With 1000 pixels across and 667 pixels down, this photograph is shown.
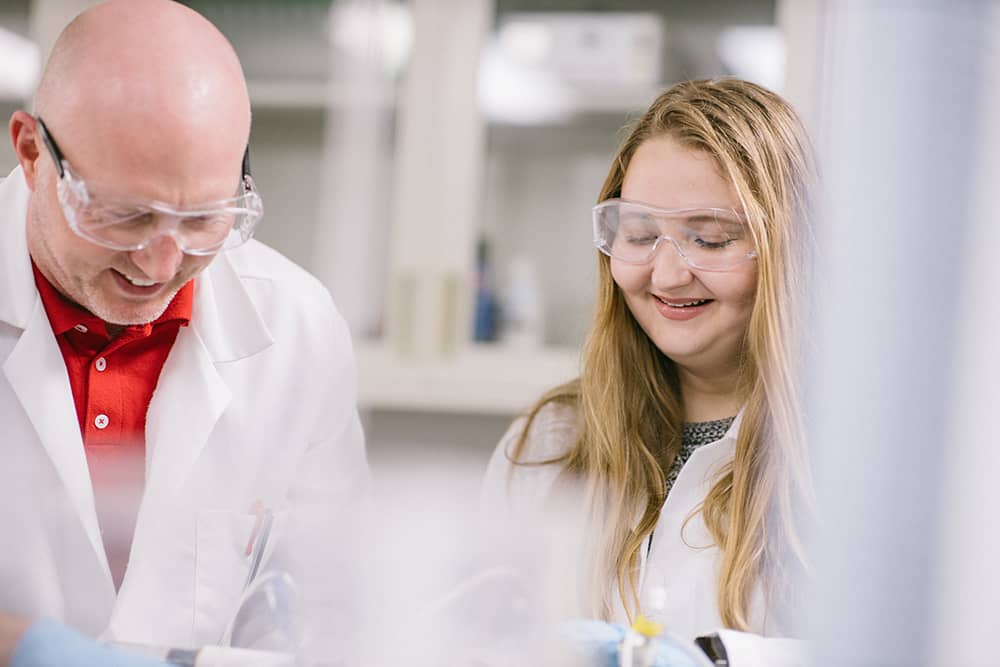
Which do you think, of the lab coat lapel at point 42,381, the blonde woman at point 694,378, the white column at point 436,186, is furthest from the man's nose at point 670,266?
the white column at point 436,186

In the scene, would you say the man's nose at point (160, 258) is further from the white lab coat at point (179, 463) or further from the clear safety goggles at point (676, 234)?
the clear safety goggles at point (676, 234)

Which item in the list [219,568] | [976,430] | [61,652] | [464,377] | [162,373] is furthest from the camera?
[464,377]

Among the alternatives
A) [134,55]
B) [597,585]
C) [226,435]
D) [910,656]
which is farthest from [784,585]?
[134,55]

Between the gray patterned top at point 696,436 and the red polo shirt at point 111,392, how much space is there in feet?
1.96

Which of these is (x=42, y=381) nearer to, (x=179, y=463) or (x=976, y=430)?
(x=179, y=463)

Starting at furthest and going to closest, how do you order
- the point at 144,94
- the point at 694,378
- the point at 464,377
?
the point at 464,377 < the point at 694,378 < the point at 144,94

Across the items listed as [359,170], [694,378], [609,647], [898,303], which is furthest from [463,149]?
[898,303]

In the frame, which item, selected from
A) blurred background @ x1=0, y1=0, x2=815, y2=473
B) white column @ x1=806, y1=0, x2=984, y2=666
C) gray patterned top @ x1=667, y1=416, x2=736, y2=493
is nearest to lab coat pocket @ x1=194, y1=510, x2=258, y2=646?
gray patterned top @ x1=667, y1=416, x2=736, y2=493

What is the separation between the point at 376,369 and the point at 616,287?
1.25 m

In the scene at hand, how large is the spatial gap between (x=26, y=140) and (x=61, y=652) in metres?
0.54

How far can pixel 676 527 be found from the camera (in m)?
1.12

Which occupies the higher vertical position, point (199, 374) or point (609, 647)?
point (199, 374)

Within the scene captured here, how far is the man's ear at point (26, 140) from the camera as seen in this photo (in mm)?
1003

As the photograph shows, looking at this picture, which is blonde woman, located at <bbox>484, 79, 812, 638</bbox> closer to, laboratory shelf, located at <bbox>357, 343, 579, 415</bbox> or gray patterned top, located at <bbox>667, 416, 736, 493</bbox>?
gray patterned top, located at <bbox>667, 416, 736, 493</bbox>
